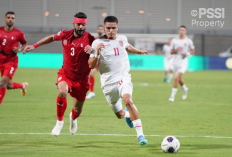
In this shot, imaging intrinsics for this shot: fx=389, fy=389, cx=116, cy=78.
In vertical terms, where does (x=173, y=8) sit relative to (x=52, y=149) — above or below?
above

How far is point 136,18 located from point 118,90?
3596cm

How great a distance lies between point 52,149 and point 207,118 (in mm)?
5042

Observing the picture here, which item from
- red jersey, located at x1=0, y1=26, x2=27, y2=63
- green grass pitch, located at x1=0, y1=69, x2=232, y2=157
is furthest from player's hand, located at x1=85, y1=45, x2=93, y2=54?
red jersey, located at x1=0, y1=26, x2=27, y2=63

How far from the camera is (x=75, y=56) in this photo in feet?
23.6

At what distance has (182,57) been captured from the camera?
46.9 ft

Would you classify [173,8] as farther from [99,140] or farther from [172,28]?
[99,140]

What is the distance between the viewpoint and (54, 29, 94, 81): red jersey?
7.20 metres

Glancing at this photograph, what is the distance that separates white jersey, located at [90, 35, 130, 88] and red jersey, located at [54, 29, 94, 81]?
0.41 metres

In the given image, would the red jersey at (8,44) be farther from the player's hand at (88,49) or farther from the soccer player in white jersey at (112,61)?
the player's hand at (88,49)

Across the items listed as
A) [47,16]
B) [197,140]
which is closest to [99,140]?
[197,140]

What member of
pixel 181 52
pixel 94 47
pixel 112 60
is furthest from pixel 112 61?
pixel 181 52

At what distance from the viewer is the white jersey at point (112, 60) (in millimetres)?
6859

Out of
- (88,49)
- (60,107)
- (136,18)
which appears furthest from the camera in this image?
(136,18)

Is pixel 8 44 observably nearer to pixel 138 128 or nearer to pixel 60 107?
pixel 60 107
